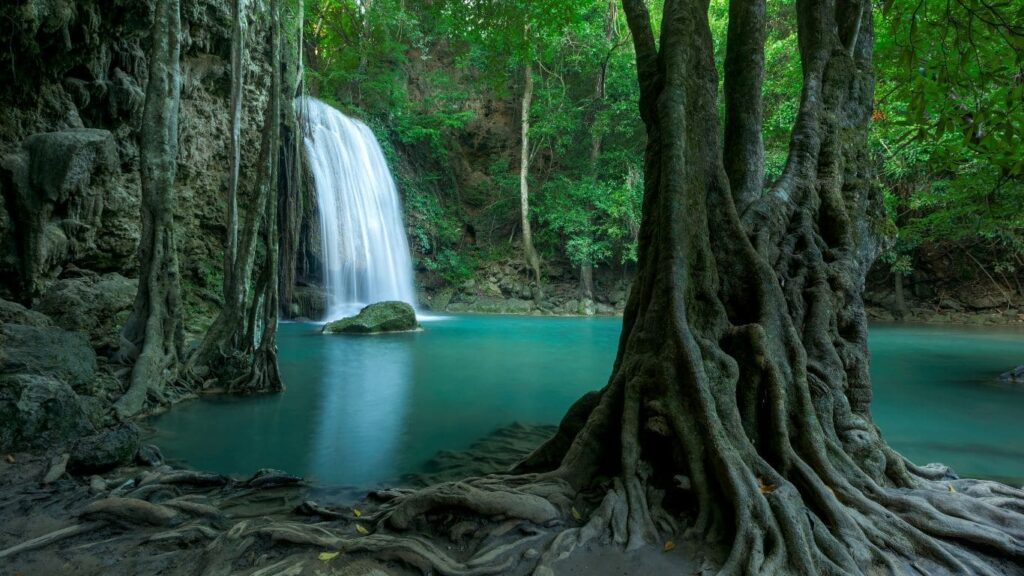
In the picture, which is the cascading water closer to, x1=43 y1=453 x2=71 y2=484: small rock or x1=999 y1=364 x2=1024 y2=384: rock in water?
x1=43 y1=453 x2=71 y2=484: small rock

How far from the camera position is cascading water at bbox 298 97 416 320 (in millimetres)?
17984

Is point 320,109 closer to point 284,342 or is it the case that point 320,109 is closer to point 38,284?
point 284,342

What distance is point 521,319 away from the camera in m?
20.2

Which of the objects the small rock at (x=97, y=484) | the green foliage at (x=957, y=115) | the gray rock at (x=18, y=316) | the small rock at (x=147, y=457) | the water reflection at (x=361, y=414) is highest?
the green foliage at (x=957, y=115)

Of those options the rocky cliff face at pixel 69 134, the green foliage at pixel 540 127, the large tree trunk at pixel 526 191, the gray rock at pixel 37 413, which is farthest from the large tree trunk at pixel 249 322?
the large tree trunk at pixel 526 191

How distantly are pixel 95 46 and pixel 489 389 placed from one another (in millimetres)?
7473

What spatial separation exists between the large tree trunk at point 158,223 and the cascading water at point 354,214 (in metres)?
10.9

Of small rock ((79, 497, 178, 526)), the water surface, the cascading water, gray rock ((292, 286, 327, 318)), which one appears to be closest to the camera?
small rock ((79, 497, 178, 526))

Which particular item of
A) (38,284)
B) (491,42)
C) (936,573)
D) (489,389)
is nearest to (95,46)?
(38,284)

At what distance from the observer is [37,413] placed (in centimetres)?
386

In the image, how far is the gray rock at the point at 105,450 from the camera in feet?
12.0

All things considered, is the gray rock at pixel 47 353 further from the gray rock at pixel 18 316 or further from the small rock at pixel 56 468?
the small rock at pixel 56 468

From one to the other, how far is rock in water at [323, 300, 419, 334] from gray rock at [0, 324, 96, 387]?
30.2 ft

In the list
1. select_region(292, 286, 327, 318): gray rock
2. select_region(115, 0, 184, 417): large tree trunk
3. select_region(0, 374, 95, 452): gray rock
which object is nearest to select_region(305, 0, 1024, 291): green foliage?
select_region(292, 286, 327, 318): gray rock
